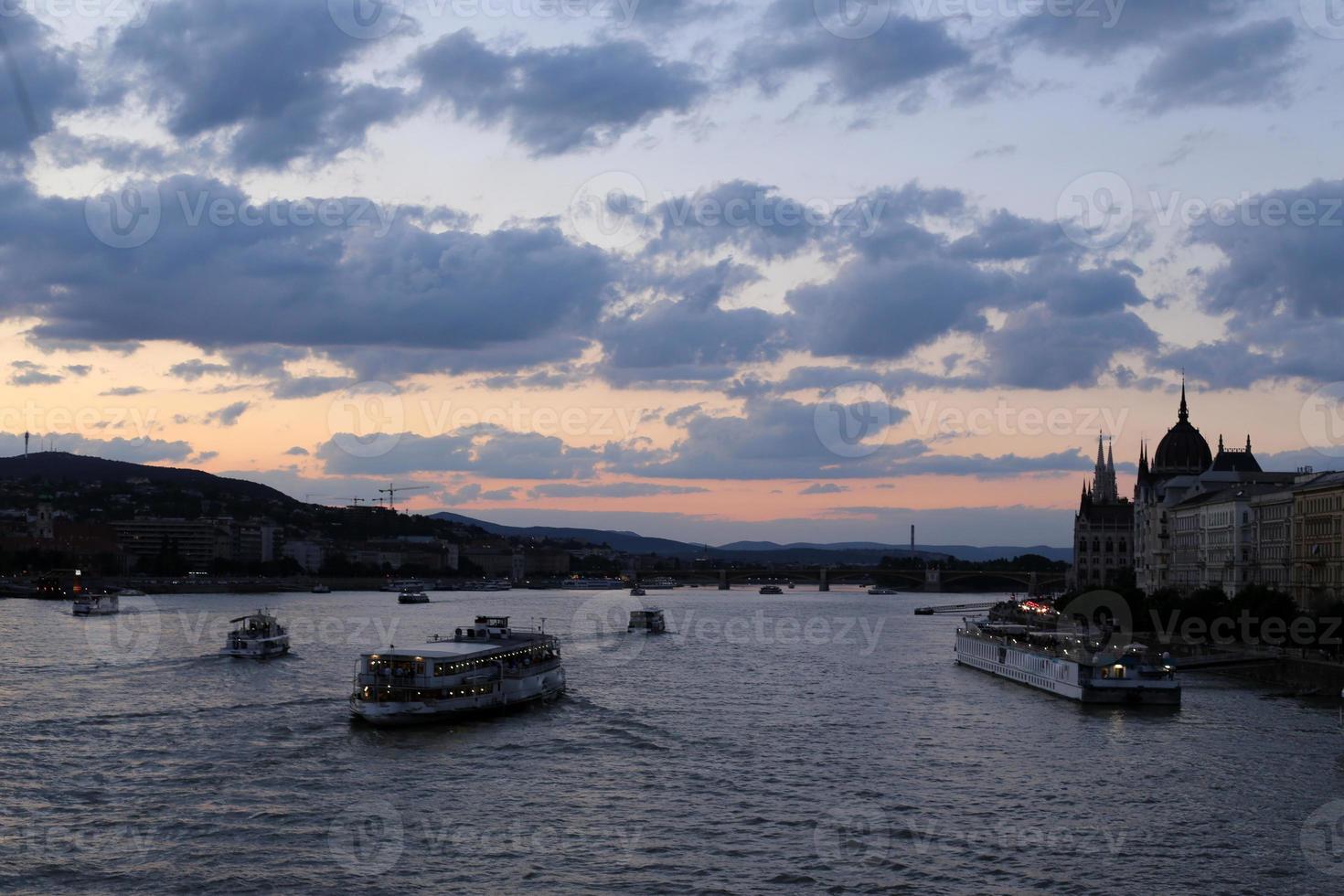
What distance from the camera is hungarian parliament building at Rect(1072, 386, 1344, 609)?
9688cm

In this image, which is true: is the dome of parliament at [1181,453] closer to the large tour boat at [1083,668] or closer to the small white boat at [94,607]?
the large tour boat at [1083,668]

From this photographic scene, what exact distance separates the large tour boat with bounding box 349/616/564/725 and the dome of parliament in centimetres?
12896

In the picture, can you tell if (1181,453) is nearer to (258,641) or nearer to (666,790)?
(258,641)

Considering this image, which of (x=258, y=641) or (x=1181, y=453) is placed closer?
(x=258, y=641)

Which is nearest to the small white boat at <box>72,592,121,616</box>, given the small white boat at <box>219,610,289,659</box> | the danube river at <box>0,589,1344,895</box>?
the small white boat at <box>219,610,289,659</box>

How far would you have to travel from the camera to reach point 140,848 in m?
33.4

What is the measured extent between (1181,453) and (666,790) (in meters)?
150

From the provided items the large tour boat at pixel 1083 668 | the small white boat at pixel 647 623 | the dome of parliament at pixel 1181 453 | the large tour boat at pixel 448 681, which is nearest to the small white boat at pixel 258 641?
the large tour boat at pixel 448 681

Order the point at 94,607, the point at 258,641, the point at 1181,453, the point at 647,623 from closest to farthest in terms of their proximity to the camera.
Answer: the point at 258,641
the point at 647,623
the point at 94,607
the point at 1181,453

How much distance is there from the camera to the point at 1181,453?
17688cm

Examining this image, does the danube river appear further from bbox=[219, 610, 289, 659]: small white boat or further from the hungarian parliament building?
the hungarian parliament building

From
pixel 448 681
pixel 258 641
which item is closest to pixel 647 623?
pixel 258 641

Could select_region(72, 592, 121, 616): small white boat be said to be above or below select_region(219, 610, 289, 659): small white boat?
below

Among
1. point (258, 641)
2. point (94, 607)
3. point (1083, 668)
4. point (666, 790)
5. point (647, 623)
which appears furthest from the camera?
point (94, 607)
